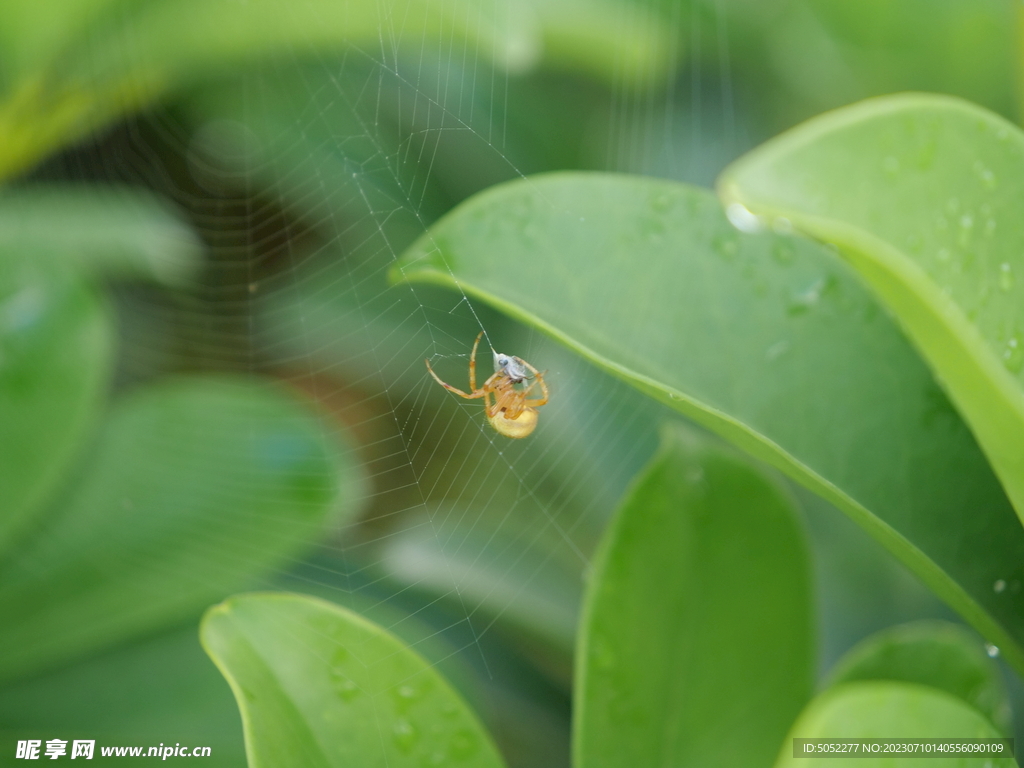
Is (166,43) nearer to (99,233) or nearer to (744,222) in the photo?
(99,233)

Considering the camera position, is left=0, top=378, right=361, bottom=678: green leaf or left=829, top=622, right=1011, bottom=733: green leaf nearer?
left=829, top=622, right=1011, bottom=733: green leaf

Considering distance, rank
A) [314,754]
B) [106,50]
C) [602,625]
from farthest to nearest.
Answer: [106,50] → [602,625] → [314,754]

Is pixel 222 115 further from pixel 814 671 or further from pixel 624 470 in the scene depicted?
pixel 814 671

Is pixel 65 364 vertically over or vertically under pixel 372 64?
under

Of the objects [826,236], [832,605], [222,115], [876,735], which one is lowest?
[832,605]

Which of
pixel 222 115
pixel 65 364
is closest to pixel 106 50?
pixel 222 115

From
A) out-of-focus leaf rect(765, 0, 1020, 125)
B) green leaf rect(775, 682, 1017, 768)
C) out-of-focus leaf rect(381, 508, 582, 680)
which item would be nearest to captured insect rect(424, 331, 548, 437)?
out-of-focus leaf rect(381, 508, 582, 680)

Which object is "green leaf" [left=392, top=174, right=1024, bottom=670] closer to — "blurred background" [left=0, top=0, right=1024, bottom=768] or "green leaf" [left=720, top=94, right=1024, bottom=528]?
"green leaf" [left=720, top=94, right=1024, bottom=528]

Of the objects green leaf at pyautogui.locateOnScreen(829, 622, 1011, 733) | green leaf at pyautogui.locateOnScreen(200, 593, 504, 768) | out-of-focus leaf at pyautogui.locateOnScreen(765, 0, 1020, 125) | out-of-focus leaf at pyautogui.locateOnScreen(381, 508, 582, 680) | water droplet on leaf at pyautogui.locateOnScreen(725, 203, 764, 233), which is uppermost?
out-of-focus leaf at pyautogui.locateOnScreen(765, 0, 1020, 125)
